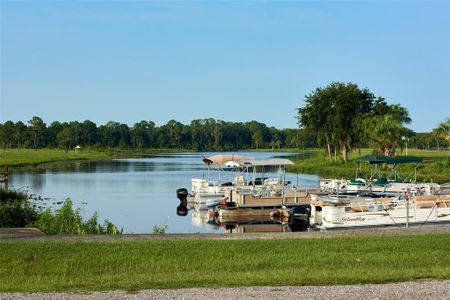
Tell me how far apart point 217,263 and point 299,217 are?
19.9m

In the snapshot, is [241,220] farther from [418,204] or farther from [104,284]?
[104,284]

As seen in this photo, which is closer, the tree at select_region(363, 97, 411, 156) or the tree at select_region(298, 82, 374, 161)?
the tree at select_region(363, 97, 411, 156)

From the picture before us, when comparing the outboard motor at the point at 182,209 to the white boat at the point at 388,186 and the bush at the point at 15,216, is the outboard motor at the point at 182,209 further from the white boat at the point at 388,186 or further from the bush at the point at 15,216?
the bush at the point at 15,216

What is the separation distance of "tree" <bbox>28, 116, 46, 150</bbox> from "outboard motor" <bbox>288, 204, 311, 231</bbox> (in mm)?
154457

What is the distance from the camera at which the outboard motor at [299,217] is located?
1335 inches

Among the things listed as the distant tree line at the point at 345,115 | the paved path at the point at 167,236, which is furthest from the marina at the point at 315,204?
the distant tree line at the point at 345,115

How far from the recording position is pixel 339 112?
285ft

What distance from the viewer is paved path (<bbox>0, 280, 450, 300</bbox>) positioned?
445 inches

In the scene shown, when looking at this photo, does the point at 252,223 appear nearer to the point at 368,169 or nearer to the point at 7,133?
the point at 368,169

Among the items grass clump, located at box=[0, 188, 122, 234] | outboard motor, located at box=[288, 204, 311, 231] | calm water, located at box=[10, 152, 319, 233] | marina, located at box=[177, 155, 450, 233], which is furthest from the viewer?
calm water, located at box=[10, 152, 319, 233]

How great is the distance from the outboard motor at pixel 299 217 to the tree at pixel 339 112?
170 ft

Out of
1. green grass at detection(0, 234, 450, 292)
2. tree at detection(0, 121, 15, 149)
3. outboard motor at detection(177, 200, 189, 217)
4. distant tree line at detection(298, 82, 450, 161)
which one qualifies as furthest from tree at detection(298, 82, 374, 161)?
tree at detection(0, 121, 15, 149)

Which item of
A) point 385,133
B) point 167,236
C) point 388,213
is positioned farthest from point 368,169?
point 167,236

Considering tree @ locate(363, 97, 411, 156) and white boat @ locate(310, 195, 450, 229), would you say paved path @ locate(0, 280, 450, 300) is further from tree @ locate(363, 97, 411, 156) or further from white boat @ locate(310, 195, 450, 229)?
tree @ locate(363, 97, 411, 156)
